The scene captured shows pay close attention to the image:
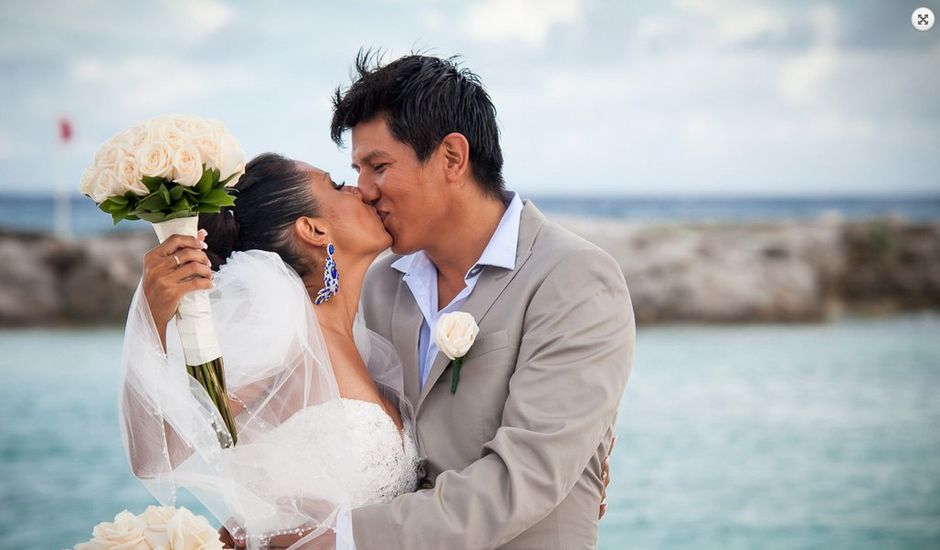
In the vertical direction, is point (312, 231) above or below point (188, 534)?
above

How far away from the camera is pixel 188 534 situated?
6.59 feet

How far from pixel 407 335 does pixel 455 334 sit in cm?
43

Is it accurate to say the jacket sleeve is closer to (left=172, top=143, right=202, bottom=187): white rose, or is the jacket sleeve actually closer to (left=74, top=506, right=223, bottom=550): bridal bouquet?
(left=74, top=506, right=223, bottom=550): bridal bouquet

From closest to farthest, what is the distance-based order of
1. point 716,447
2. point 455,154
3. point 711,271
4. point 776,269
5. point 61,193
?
point 455,154 < point 716,447 < point 711,271 < point 776,269 < point 61,193

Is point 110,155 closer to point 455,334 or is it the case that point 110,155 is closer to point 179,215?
point 179,215

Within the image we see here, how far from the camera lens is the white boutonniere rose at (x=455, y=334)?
2.54 metres

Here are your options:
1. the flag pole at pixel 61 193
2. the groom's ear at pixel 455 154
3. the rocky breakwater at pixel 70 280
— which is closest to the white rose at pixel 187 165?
the groom's ear at pixel 455 154

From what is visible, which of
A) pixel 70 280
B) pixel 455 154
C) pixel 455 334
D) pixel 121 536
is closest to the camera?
pixel 121 536

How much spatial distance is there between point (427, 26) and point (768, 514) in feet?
60.4

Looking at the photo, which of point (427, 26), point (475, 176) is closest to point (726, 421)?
point (475, 176)

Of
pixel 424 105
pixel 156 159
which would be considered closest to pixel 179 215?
pixel 156 159

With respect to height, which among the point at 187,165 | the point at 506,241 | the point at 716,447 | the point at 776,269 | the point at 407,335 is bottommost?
the point at 716,447

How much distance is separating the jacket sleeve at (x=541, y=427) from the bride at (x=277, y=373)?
193mm

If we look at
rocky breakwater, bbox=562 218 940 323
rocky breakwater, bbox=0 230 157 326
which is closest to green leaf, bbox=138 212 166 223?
rocky breakwater, bbox=0 230 157 326
